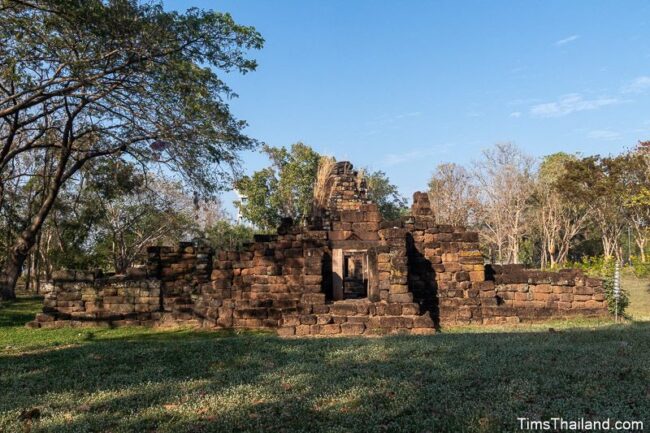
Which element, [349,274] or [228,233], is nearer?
[349,274]

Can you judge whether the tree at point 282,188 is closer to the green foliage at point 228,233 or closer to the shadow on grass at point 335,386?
→ the green foliage at point 228,233

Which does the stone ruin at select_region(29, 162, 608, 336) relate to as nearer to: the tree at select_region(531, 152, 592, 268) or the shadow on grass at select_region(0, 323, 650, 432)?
the shadow on grass at select_region(0, 323, 650, 432)

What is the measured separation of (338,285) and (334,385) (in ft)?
29.2

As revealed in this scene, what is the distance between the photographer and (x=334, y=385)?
5.09 meters

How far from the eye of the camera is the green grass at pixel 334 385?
13.5ft

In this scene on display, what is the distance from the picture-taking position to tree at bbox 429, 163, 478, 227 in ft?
124

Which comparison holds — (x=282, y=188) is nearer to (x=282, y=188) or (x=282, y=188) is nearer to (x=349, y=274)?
(x=282, y=188)

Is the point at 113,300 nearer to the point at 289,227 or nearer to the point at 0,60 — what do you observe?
the point at 289,227

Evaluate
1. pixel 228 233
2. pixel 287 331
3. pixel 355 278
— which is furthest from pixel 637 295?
pixel 228 233

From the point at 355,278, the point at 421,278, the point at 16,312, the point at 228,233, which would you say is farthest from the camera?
the point at 228,233

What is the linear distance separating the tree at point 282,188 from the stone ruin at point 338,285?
20.0 m

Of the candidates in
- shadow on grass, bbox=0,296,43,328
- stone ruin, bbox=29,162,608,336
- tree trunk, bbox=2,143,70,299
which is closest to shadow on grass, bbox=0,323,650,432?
stone ruin, bbox=29,162,608,336

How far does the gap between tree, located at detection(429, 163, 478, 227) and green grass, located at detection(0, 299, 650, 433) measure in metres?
30.0

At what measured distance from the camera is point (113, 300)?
44.2 ft
